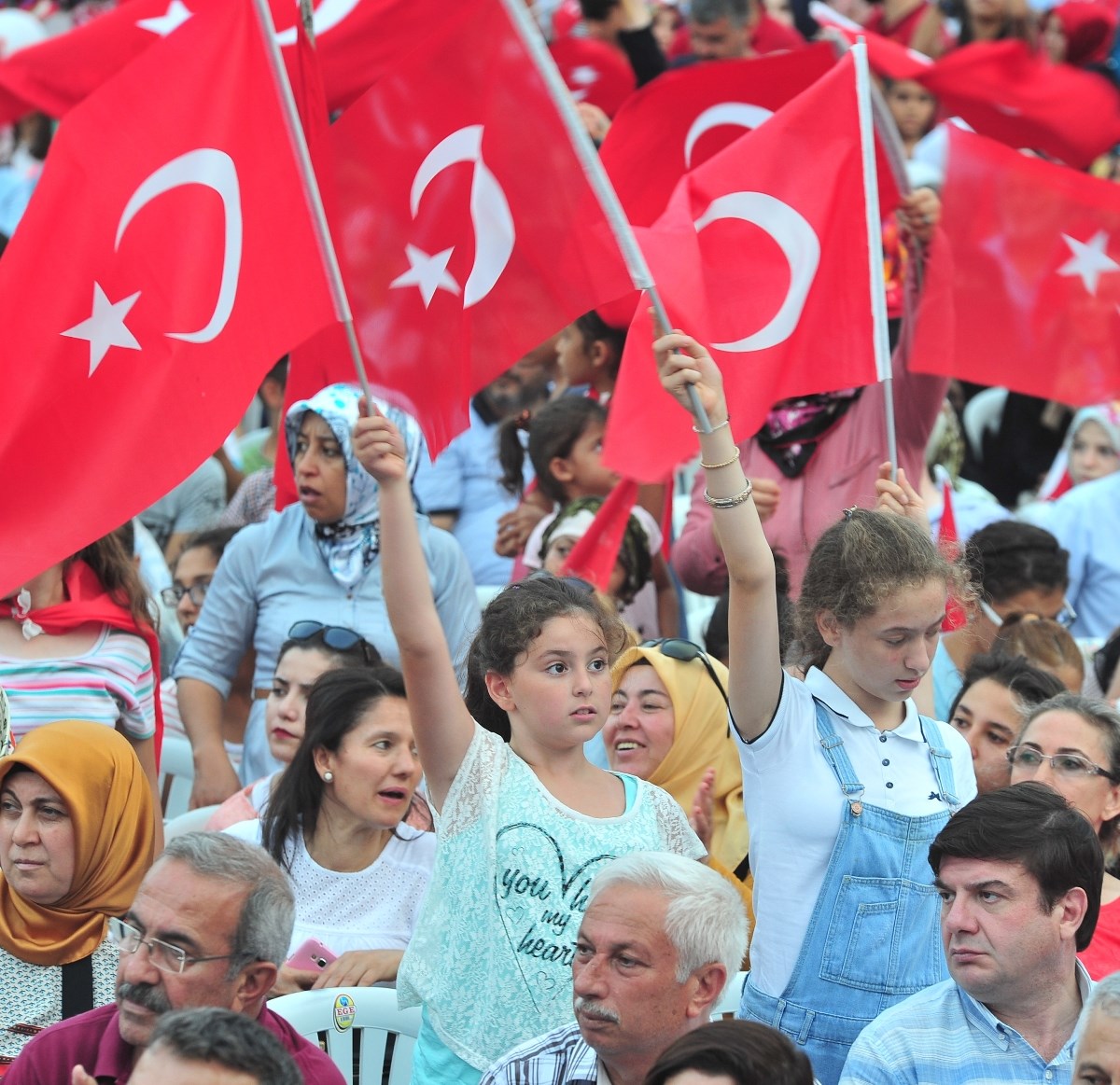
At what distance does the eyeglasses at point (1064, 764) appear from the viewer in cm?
422

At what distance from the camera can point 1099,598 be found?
702 cm

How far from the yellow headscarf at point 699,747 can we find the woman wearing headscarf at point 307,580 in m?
1.09

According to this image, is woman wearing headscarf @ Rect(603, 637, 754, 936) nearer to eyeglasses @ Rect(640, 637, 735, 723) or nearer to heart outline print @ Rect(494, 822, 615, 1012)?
eyeglasses @ Rect(640, 637, 735, 723)

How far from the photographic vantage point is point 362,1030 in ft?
13.4

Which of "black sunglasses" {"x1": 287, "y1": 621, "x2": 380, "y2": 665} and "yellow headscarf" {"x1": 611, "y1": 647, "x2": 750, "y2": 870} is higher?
"black sunglasses" {"x1": 287, "y1": 621, "x2": 380, "y2": 665}

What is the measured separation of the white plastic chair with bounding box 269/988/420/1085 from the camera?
4.00 meters

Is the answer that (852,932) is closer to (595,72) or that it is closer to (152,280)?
(152,280)

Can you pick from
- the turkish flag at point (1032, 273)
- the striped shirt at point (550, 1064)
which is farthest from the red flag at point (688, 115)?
the striped shirt at point (550, 1064)

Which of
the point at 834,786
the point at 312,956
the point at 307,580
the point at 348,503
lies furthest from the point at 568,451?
the point at 834,786

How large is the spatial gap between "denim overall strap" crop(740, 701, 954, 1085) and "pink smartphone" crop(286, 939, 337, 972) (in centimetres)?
126

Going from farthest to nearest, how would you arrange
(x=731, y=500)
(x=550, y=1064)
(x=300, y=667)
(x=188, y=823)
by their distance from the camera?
(x=300, y=667) → (x=188, y=823) → (x=731, y=500) → (x=550, y=1064)

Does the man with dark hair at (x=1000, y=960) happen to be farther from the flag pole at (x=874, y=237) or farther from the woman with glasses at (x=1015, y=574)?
the woman with glasses at (x=1015, y=574)

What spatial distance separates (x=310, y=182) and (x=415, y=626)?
3.19 feet

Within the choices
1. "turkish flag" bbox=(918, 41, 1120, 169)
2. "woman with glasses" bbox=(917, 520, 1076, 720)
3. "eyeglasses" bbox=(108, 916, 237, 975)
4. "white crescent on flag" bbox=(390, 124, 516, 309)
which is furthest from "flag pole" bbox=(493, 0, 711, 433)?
"turkish flag" bbox=(918, 41, 1120, 169)
